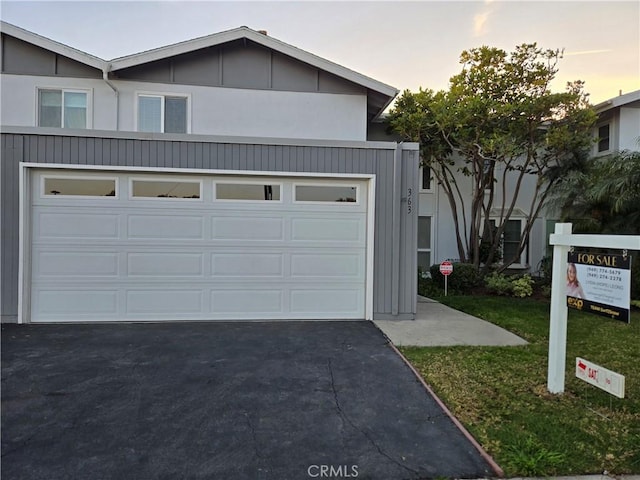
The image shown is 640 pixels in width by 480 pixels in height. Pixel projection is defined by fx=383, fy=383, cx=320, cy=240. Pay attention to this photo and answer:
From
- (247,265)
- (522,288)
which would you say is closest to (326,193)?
(247,265)

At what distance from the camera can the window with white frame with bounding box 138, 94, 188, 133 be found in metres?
9.41

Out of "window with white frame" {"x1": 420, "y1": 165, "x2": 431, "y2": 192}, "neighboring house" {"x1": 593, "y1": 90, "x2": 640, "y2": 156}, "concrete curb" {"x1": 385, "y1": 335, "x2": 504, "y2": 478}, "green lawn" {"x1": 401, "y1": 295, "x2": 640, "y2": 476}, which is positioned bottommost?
"concrete curb" {"x1": 385, "y1": 335, "x2": 504, "y2": 478}

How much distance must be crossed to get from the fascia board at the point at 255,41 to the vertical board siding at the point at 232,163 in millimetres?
3643

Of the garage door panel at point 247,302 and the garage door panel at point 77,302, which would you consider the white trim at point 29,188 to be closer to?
the garage door panel at point 77,302

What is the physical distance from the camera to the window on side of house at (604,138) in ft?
41.3

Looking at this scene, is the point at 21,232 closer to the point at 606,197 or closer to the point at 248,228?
the point at 248,228

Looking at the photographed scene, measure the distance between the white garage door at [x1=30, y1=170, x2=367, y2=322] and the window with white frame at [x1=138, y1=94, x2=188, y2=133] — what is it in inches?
139

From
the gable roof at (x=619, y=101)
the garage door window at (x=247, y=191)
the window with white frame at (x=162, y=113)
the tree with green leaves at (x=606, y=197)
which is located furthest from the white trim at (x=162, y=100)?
the gable roof at (x=619, y=101)

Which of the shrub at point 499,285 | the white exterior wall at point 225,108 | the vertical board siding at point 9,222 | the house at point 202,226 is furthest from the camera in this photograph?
the shrub at point 499,285

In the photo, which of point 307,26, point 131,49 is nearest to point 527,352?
point 307,26

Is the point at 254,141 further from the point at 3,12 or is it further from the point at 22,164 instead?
the point at 3,12

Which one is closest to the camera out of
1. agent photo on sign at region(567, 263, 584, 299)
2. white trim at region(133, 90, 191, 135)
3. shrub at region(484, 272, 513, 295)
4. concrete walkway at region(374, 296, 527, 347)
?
agent photo on sign at region(567, 263, 584, 299)

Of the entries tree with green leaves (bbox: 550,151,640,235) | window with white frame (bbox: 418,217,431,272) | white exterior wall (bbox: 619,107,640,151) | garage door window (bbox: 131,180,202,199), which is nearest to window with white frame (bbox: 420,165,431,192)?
window with white frame (bbox: 418,217,431,272)
